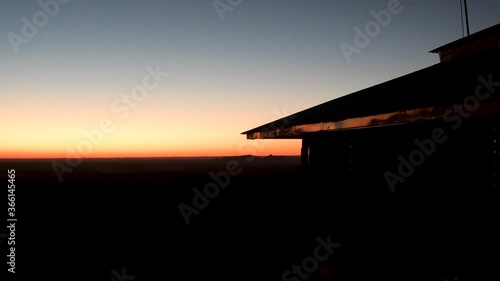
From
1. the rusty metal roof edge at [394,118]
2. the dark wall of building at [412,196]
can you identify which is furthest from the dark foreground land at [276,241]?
the rusty metal roof edge at [394,118]

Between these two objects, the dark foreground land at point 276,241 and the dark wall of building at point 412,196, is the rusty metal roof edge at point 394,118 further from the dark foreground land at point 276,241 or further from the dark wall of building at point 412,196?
the dark foreground land at point 276,241

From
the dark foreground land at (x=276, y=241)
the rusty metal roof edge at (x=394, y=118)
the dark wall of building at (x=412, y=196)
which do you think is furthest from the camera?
the dark foreground land at (x=276, y=241)

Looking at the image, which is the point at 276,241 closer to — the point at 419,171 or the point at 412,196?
the point at 412,196

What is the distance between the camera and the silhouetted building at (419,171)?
4059mm

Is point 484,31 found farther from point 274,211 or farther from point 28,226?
point 28,226

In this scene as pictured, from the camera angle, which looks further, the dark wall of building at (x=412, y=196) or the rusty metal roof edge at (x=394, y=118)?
the dark wall of building at (x=412, y=196)

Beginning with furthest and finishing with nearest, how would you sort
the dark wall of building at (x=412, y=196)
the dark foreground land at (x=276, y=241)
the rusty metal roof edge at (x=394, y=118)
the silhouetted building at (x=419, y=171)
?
the dark foreground land at (x=276, y=241), the dark wall of building at (x=412, y=196), the silhouetted building at (x=419, y=171), the rusty metal roof edge at (x=394, y=118)

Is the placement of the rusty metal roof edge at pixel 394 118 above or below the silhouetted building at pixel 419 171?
above

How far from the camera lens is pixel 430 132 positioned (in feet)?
16.4

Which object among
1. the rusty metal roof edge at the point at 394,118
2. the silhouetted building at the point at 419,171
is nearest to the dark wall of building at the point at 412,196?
the silhouetted building at the point at 419,171

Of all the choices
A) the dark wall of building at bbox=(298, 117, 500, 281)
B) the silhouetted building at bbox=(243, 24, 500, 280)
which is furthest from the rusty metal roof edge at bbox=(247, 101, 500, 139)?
the dark wall of building at bbox=(298, 117, 500, 281)

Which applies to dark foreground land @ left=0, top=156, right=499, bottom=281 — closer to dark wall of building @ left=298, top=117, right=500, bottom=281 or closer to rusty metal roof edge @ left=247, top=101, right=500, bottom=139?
dark wall of building @ left=298, top=117, right=500, bottom=281

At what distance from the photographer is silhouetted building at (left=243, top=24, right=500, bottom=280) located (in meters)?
4.06

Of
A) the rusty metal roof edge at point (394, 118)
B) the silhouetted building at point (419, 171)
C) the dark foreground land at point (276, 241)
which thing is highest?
the rusty metal roof edge at point (394, 118)
